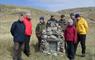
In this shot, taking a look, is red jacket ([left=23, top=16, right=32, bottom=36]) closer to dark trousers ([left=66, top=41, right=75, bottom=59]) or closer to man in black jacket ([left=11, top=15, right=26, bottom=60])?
man in black jacket ([left=11, top=15, right=26, bottom=60])

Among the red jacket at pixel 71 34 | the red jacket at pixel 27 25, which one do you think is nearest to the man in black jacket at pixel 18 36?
the red jacket at pixel 27 25

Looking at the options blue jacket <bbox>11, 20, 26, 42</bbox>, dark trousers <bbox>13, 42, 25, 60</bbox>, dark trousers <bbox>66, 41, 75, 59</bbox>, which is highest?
blue jacket <bbox>11, 20, 26, 42</bbox>

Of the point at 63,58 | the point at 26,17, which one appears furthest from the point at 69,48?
the point at 26,17

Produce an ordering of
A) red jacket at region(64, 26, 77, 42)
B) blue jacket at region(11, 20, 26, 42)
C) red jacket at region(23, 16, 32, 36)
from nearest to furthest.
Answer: blue jacket at region(11, 20, 26, 42), red jacket at region(23, 16, 32, 36), red jacket at region(64, 26, 77, 42)

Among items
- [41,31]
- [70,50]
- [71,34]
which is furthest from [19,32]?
[41,31]

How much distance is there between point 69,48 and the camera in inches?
666

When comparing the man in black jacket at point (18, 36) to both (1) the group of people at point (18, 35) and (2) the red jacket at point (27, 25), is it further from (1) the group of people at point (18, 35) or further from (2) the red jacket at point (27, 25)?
(2) the red jacket at point (27, 25)

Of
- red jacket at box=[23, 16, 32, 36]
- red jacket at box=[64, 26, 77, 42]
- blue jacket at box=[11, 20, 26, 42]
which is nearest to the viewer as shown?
blue jacket at box=[11, 20, 26, 42]

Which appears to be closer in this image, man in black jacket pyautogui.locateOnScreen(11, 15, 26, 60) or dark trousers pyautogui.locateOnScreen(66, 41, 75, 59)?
man in black jacket pyautogui.locateOnScreen(11, 15, 26, 60)

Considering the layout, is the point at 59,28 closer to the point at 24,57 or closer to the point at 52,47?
the point at 52,47

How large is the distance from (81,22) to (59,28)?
1.37 m

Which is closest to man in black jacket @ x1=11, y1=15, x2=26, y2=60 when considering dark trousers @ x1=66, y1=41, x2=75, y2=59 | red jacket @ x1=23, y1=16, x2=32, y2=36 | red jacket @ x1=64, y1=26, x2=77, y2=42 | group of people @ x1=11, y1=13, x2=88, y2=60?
group of people @ x1=11, y1=13, x2=88, y2=60

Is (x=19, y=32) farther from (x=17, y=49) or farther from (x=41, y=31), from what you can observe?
(x=41, y=31)

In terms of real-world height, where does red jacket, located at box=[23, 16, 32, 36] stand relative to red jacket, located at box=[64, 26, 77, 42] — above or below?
above
